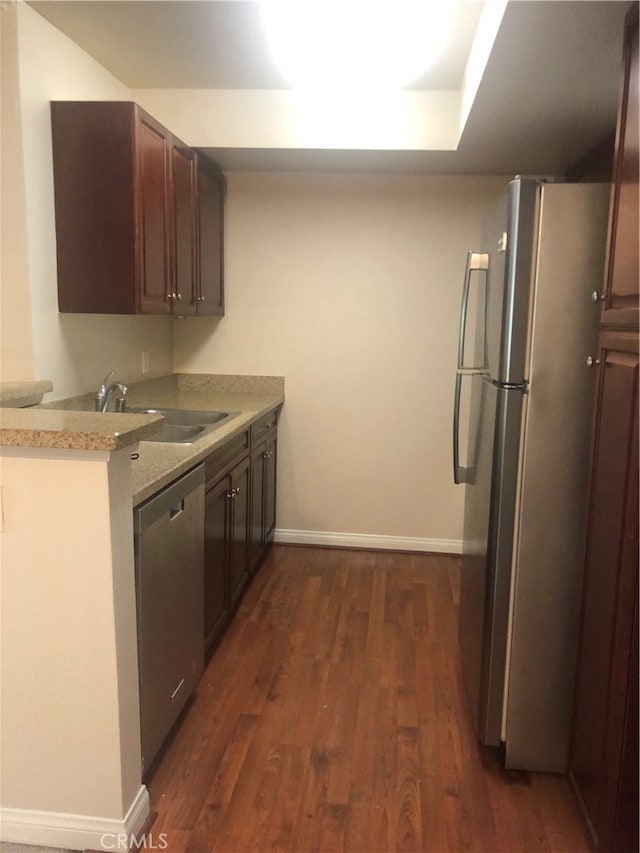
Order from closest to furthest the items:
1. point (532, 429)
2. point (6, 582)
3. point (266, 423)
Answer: point (6, 582), point (532, 429), point (266, 423)

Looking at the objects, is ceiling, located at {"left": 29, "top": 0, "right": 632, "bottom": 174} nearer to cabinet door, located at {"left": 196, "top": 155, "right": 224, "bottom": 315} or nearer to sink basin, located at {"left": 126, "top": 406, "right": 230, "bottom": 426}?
cabinet door, located at {"left": 196, "top": 155, "right": 224, "bottom": 315}

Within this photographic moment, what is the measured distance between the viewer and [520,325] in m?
1.84

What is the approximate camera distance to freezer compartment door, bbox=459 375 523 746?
6.28ft

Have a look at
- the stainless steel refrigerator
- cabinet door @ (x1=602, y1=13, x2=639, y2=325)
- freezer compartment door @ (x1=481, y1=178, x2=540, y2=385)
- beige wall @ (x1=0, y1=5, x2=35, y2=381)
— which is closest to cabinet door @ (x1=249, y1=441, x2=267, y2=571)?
beige wall @ (x1=0, y1=5, x2=35, y2=381)

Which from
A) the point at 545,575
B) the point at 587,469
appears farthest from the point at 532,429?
the point at 545,575

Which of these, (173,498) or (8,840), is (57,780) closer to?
(8,840)

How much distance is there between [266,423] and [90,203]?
1493 millimetres

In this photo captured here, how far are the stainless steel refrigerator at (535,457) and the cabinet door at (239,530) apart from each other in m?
1.15

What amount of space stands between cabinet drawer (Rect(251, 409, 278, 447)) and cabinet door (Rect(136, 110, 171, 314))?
75 cm

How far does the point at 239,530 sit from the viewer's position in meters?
2.98

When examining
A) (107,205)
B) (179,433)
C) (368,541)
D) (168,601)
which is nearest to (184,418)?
(179,433)

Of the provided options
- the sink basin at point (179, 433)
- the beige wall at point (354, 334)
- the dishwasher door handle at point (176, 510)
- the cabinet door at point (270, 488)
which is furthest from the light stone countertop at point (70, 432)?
the beige wall at point (354, 334)

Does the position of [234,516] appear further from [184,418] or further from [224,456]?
[184,418]

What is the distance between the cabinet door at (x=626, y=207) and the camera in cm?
147
